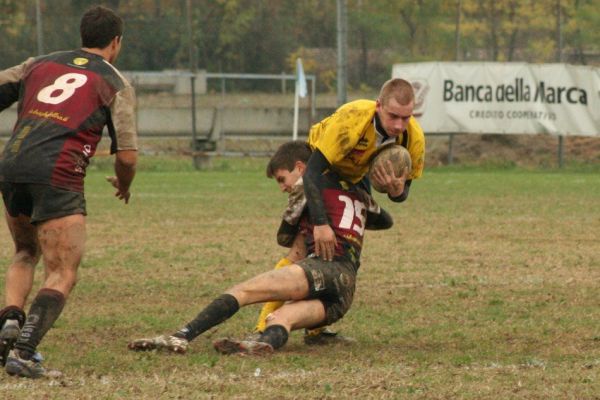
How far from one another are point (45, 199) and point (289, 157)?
5.85 feet

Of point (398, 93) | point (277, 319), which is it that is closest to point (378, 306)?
point (277, 319)

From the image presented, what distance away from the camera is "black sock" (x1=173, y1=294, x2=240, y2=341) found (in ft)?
23.2

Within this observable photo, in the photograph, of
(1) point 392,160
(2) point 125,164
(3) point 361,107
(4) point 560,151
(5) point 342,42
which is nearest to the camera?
(2) point 125,164

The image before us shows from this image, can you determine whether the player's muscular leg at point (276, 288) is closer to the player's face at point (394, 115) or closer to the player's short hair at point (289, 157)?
the player's short hair at point (289, 157)

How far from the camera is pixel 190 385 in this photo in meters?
5.95

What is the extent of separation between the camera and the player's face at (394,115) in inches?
281

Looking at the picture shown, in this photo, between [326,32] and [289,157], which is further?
[326,32]

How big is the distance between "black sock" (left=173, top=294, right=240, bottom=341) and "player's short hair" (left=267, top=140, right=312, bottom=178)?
3.12ft

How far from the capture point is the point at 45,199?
21.4ft

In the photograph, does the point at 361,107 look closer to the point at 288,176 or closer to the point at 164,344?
the point at 288,176

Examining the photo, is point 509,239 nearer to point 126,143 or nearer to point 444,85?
point 126,143

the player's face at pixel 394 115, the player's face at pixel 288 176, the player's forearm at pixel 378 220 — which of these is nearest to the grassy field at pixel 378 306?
the player's forearm at pixel 378 220

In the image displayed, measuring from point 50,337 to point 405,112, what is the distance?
7.75 ft

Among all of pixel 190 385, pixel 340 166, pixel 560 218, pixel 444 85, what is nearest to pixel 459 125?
pixel 444 85
